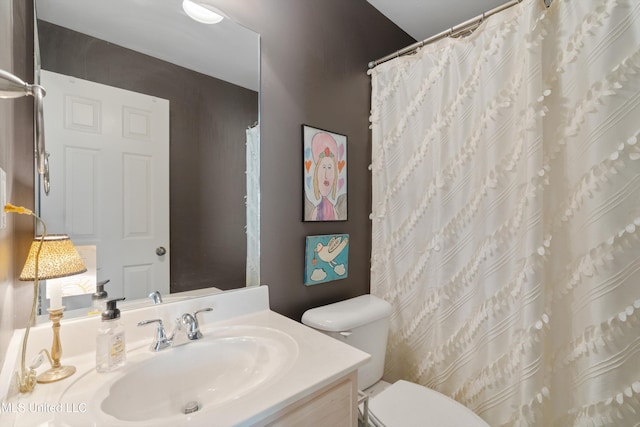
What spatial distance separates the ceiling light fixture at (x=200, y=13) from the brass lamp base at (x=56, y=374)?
1180mm

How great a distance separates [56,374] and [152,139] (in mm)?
698

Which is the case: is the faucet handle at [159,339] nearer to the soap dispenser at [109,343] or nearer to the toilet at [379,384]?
the soap dispenser at [109,343]

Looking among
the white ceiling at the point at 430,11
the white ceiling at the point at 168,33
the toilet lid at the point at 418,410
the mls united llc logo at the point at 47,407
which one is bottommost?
the toilet lid at the point at 418,410

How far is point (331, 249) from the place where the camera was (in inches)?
56.7

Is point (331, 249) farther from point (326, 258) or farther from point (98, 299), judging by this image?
point (98, 299)

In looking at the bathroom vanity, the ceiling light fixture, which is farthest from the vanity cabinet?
the ceiling light fixture

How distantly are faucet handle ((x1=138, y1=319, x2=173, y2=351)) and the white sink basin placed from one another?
0.02m

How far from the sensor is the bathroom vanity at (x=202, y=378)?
0.58 meters

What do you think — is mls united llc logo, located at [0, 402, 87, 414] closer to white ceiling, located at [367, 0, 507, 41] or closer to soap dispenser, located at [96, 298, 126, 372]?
soap dispenser, located at [96, 298, 126, 372]

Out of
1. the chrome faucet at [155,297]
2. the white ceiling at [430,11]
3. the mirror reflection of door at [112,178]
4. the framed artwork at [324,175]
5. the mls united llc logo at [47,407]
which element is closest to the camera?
the mls united llc logo at [47,407]

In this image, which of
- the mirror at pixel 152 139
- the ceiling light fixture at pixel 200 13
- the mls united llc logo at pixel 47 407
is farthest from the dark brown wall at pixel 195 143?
the mls united llc logo at pixel 47 407

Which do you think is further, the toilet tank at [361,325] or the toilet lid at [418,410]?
the toilet tank at [361,325]

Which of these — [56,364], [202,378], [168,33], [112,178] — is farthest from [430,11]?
[56,364]

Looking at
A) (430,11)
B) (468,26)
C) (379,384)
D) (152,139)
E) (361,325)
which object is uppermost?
(430,11)
